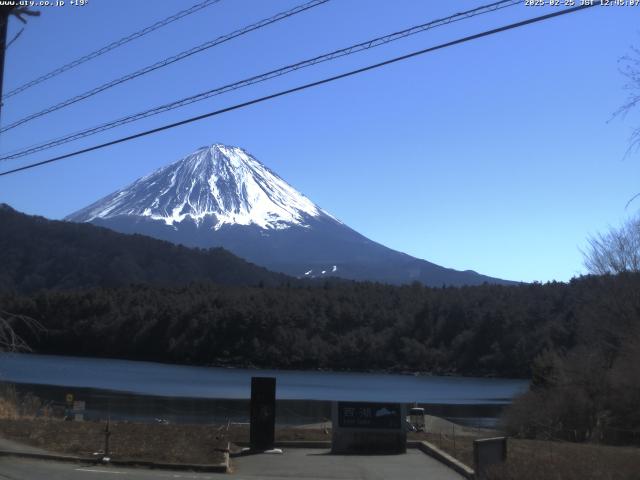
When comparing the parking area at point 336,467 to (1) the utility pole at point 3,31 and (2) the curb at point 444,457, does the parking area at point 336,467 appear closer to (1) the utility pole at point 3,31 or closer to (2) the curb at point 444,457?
(2) the curb at point 444,457

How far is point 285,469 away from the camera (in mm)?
16484

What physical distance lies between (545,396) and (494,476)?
2201 cm

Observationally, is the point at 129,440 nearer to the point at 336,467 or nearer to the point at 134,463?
the point at 134,463

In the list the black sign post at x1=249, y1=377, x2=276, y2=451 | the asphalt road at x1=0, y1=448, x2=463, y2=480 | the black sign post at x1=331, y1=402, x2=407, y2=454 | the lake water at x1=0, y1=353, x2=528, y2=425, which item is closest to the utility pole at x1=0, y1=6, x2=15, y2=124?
the asphalt road at x1=0, y1=448, x2=463, y2=480

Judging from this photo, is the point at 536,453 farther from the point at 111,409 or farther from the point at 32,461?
the point at 111,409

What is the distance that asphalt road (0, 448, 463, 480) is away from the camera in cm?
1435

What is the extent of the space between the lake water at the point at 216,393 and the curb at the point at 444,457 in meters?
20.9

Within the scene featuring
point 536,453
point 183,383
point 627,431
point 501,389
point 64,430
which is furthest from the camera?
point 501,389

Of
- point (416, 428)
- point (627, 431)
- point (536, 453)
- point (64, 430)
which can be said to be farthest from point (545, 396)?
point (64, 430)

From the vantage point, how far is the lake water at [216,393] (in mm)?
49844

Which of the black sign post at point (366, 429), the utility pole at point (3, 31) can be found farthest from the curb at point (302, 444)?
the utility pole at point (3, 31)

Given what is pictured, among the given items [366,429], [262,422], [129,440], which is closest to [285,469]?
[262,422]

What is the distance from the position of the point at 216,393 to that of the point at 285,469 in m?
53.1

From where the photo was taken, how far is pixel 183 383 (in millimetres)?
81625
